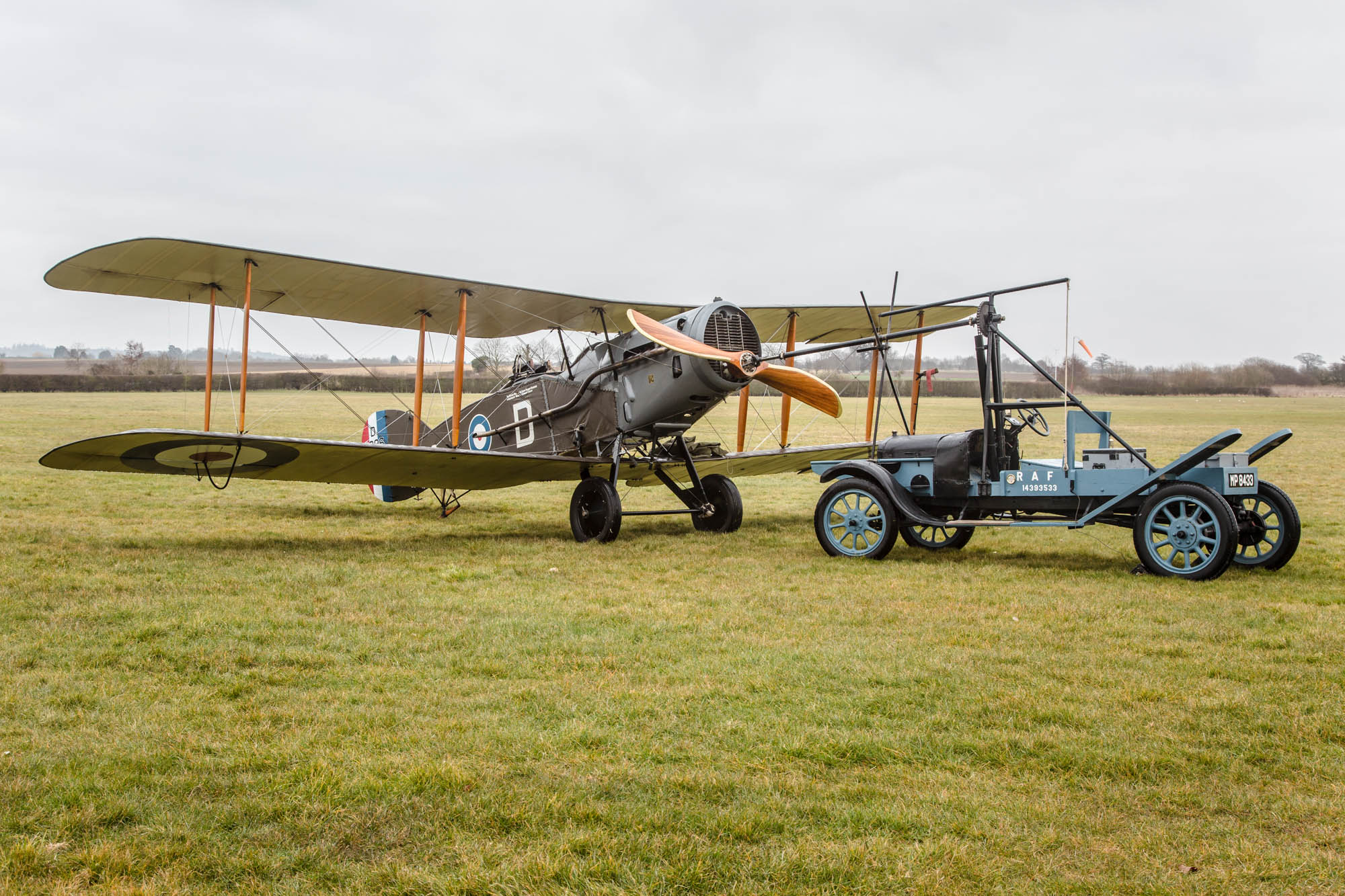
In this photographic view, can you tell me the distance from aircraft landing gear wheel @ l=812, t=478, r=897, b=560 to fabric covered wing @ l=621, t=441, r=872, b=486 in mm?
2397

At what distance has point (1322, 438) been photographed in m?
28.7

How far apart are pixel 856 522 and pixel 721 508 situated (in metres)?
2.56

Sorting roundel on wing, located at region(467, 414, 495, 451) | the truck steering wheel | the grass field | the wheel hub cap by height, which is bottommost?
the grass field

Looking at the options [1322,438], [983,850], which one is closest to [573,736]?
[983,850]

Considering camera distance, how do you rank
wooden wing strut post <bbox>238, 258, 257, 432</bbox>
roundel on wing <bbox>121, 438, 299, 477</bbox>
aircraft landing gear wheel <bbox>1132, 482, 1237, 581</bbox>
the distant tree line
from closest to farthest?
aircraft landing gear wheel <bbox>1132, 482, 1237, 581</bbox> < roundel on wing <bbox>121, 438, 299, 477</bbox> < wooden wing strut post <bbox>238, 258, 257, 432</bbox> < the distant tree line

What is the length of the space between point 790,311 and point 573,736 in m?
9.44

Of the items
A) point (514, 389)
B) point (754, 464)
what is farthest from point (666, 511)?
point (514, 389)

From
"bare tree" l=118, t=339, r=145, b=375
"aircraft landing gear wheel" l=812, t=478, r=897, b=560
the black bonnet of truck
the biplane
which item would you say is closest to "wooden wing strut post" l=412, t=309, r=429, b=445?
the biplane

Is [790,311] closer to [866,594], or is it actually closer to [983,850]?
[866,594]

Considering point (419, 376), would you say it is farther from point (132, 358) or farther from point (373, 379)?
point (132, 358)

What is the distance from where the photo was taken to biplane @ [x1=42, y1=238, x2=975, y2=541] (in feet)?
30.5

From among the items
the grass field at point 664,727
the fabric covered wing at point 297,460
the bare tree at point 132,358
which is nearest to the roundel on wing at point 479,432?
the fabric covered wing at point 297,460

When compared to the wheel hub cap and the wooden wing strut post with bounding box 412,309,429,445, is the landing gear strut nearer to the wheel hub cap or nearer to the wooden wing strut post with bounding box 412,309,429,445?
the wooden wing strut post with bounding box 412,309,429,445

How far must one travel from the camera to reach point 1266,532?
8.23 m
